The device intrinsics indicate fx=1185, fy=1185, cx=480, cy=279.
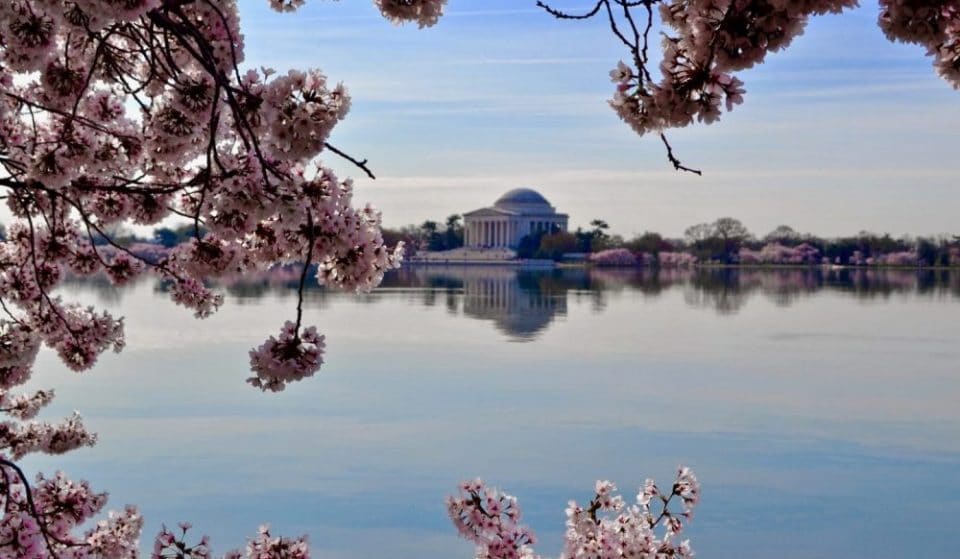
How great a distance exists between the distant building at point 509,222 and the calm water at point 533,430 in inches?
2964

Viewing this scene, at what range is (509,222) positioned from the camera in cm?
10244

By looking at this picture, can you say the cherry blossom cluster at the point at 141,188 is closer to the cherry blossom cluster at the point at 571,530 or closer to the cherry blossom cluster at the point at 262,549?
the cherry blossom cluster at the point at 262,549

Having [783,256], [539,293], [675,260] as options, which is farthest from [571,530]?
[783,256]

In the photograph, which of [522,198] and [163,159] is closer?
[163,159]

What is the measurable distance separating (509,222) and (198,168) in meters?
97.9

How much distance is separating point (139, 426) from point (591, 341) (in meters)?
11.5

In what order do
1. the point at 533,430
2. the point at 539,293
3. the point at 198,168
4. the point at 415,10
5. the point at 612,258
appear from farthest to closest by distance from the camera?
the point at 612,258, the point at 539,293, the point at 533,430, the point at 198,168, the point at 415,10

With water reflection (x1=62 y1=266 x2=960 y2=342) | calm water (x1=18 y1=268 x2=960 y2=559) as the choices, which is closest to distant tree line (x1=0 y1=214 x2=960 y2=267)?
water reflection (x1=62 y1=266 x2=960 y2=342)

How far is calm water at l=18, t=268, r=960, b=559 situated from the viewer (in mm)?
10422

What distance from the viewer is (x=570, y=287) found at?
48.8m

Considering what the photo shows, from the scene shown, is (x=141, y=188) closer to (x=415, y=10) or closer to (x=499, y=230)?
(x=415, y=10)

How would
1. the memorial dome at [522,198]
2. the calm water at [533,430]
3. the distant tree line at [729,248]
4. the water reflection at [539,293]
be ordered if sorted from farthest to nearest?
1. the memorial dome at [522,198]
2. the distant tree line at [729,248]
3. the water reflection at [539,293]
4. the calm water at [533,430]

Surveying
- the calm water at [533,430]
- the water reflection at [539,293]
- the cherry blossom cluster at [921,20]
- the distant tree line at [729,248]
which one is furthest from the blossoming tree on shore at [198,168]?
the distant tree line at [729,248]

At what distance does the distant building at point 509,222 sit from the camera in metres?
102
